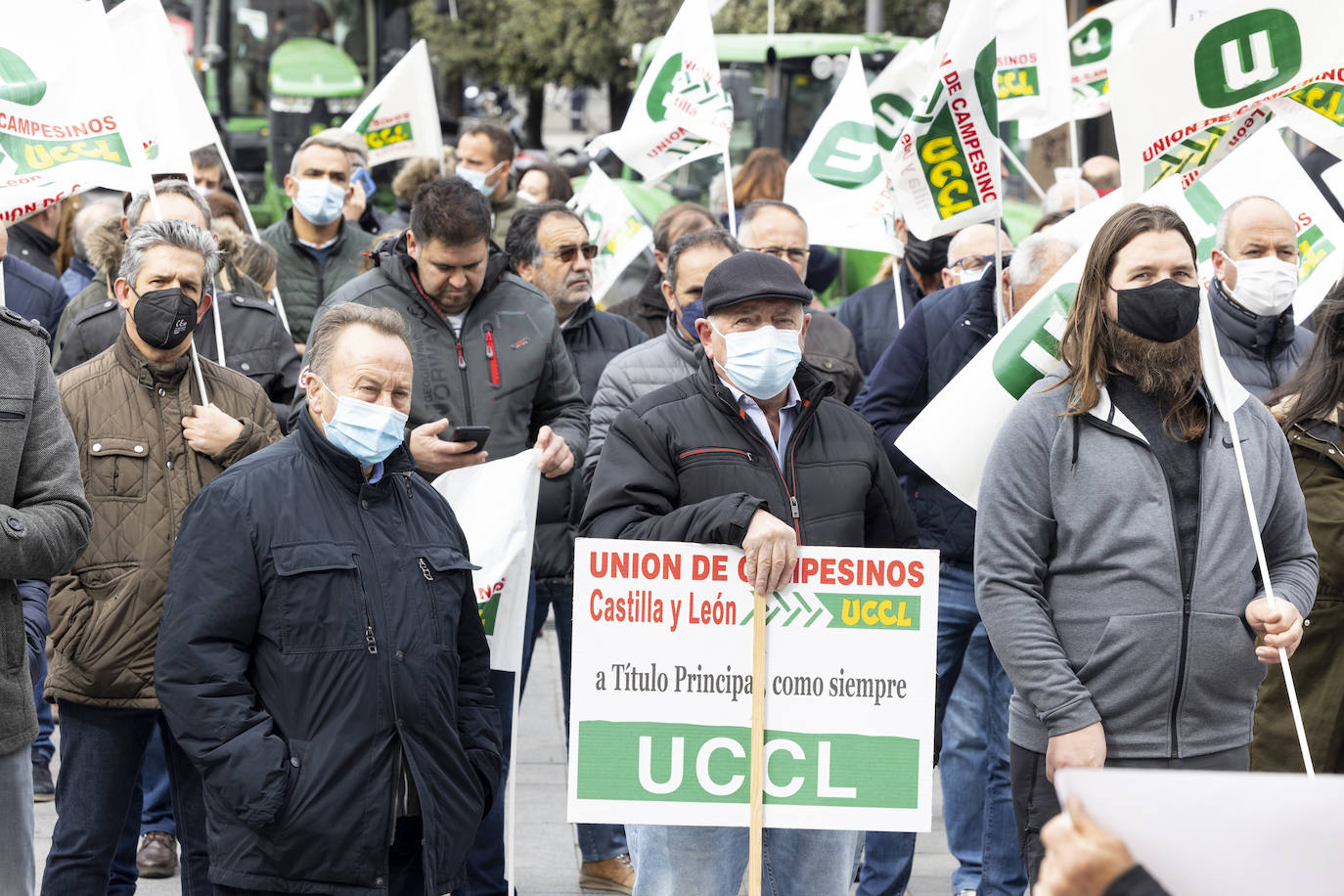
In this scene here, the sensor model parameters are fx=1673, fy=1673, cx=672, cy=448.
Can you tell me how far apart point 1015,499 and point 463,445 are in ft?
5.58

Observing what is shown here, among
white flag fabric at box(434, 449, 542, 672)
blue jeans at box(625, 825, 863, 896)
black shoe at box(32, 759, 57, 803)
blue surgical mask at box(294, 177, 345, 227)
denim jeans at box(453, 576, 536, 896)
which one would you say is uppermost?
blue surgical mask at box(294, 177, 345, 227)

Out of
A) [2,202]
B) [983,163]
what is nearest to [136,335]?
[2,202]

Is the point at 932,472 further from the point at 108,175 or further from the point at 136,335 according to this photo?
the point at 108,175

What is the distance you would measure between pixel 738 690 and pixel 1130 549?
0.95 m

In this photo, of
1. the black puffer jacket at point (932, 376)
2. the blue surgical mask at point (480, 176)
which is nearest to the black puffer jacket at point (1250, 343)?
the black puffer jacket at point (932, 376)

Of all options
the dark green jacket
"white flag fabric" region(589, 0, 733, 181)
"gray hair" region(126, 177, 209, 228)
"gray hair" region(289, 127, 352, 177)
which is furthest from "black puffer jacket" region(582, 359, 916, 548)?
"gray hair" region(289, 127, 352, 177)

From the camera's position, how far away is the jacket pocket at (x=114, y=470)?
14.3ft

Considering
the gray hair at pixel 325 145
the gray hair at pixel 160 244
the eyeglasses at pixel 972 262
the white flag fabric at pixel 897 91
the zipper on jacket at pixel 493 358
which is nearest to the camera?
the gray hair at pixel 160 244

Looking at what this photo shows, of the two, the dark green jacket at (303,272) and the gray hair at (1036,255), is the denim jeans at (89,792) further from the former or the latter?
the dark green jacket at (303,272)

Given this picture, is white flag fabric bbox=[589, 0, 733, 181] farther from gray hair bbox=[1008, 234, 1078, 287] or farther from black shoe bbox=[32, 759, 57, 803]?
black shoe bbox=[32, 759, 57, 803]

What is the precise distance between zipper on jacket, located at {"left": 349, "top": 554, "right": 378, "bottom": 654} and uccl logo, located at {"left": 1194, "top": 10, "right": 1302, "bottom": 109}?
289cm

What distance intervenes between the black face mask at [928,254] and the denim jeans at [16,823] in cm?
472

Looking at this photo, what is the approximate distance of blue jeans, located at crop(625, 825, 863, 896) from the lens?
3.96m

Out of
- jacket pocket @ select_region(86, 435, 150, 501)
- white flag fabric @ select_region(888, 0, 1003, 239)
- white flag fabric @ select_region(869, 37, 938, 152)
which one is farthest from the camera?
white flag fabric @ select_region(869, 37, 938, 152)
